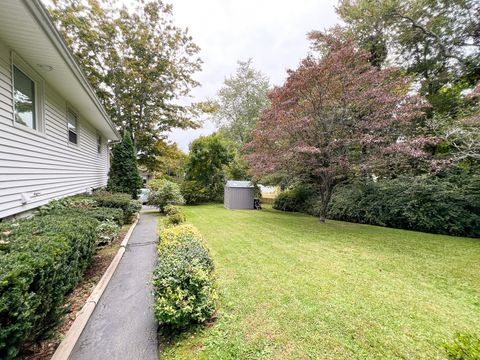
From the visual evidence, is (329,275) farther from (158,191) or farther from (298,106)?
(158,191)

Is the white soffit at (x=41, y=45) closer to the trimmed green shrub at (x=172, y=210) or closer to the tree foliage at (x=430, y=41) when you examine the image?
the trimmed green shrub at (x=172, y=210)

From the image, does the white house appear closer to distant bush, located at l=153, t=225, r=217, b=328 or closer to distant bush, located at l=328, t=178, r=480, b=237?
distant bush, located at l=153, t=225, r=217, b=328

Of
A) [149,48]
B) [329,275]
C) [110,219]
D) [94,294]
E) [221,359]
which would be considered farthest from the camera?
[149,48]

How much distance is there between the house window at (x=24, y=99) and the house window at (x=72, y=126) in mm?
1878

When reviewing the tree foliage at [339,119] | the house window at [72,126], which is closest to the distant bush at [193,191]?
the tree foliage at [339,119]

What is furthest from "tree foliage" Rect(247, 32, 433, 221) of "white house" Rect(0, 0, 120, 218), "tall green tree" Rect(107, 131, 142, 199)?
"tall green tree" Rect(107, 131, 142, 199)

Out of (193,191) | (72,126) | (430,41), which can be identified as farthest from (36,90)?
(430,41)

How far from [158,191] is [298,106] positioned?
7.77m

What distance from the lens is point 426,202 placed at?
775 centimetres

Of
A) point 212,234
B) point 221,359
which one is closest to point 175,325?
point 221,359

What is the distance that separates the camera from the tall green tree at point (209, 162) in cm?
1623

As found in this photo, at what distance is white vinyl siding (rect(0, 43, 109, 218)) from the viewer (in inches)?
130

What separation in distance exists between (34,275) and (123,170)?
34.3 feet

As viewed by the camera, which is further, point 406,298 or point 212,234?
point 212,234
